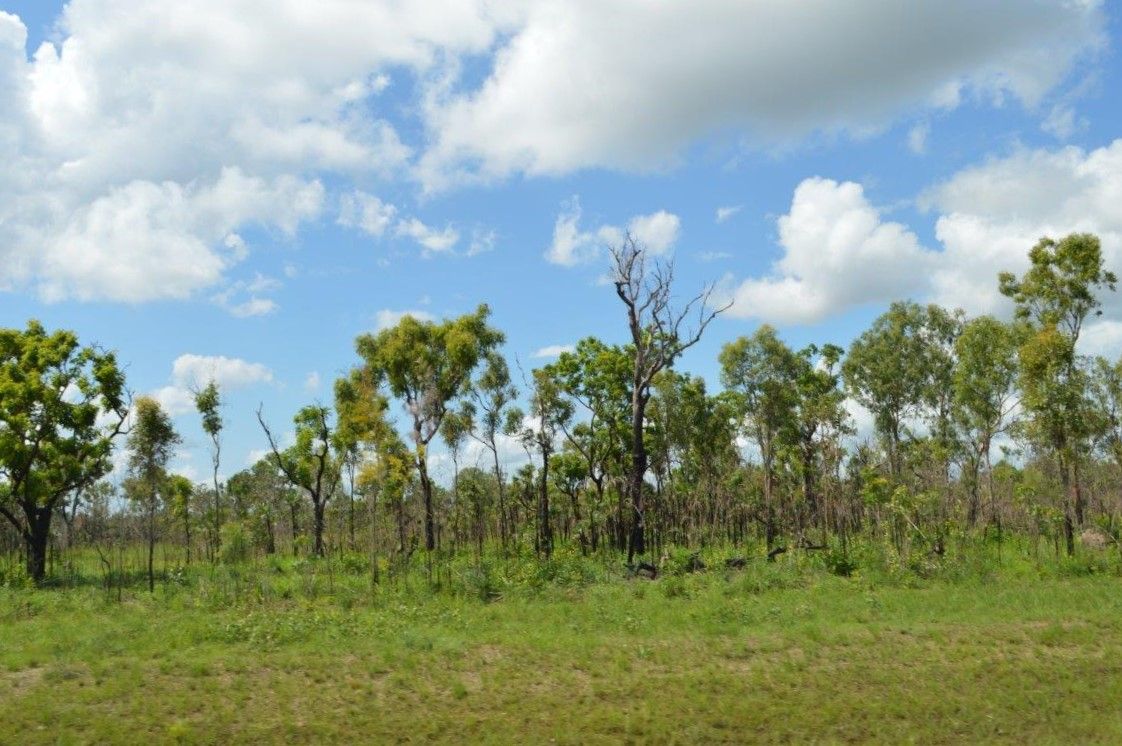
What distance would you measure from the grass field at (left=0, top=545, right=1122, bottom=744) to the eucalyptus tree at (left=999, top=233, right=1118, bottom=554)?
24.9 ft

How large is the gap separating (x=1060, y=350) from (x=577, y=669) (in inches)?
802

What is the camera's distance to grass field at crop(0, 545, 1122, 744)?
11.3 m

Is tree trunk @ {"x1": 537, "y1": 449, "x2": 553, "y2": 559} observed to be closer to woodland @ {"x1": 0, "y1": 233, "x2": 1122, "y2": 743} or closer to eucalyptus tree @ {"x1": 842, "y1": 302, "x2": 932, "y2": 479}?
woodland @ {"x1": 0, "y1": 233, "x2": 1122, "y2": 743}

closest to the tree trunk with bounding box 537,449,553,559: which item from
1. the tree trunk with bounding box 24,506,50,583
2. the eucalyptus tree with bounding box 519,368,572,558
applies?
the eucalyptus tree with bounding box 519,368,572,558

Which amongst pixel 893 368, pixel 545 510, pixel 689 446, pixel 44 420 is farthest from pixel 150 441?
pixel 893 368

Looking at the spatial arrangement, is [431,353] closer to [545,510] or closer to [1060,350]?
[545,510]

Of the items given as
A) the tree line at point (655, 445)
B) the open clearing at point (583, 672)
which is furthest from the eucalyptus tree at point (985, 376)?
the open clearing at point (583, 672)

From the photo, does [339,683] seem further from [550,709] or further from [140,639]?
[140,639]

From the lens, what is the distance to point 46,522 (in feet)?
92.7

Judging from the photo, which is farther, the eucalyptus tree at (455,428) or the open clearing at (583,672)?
the eucalyptus tree at (455,428)

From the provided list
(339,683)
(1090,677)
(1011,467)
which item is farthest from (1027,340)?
(339,683)

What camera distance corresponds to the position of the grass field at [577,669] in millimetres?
11328

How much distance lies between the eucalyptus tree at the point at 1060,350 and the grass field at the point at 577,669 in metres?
7.60

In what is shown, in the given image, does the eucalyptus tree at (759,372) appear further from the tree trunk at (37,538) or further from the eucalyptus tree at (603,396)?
the tree trunk at (37,538)
